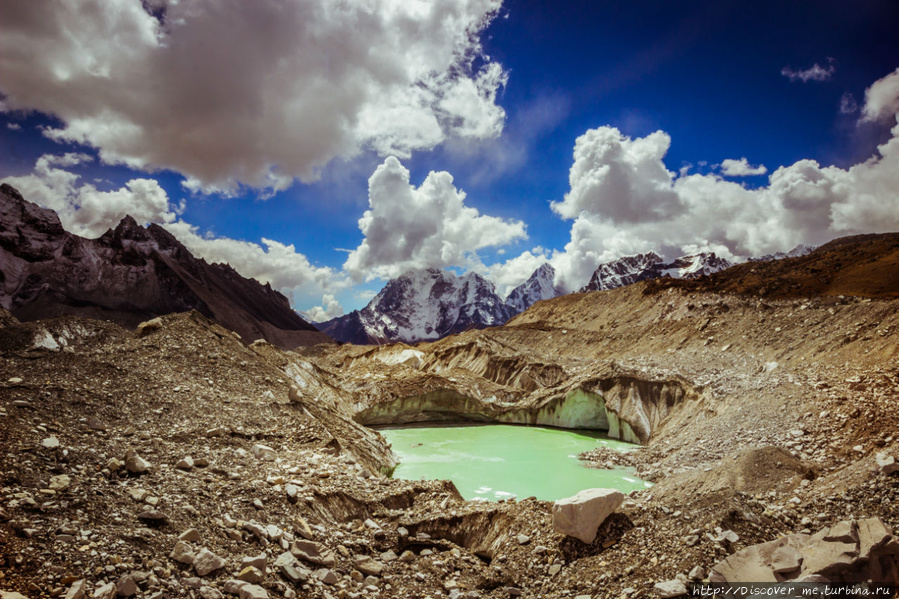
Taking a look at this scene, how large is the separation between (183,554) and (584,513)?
222 inches

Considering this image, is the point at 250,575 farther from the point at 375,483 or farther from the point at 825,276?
the point at 825,276

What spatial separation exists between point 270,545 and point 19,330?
43.4ft

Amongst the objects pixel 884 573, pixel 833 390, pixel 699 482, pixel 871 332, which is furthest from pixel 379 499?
pixel 871 332

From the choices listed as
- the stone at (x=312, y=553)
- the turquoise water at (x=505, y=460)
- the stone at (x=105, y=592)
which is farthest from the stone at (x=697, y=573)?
the turquoise water at (x=505, y=460)

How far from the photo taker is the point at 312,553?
6.28m

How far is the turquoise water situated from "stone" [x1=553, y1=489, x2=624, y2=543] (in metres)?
8.60

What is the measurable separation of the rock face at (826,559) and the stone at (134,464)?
827 centimetres

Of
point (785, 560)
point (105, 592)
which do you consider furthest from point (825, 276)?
point (105, 592)

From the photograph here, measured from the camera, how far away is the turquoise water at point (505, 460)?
16.9m

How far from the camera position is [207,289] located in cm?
13300

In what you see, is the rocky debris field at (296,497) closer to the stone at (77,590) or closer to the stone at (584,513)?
the stone at (77,590)

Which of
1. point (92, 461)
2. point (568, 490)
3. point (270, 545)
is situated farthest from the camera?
point (568, 490)

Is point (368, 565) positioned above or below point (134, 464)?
below

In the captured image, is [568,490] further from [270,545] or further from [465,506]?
[270,545]
